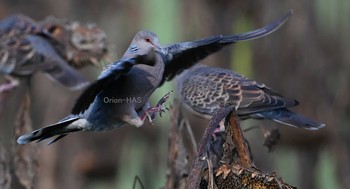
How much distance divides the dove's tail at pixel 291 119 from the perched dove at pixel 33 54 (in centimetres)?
171

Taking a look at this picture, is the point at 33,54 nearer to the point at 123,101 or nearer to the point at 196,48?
the point at 196,48

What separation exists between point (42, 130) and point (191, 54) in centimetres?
127

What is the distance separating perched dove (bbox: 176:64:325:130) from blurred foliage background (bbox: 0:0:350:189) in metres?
2.27

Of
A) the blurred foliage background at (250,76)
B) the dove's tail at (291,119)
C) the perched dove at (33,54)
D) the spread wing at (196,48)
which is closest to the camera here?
the spread wing at (196,48)

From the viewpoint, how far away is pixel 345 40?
8984mm

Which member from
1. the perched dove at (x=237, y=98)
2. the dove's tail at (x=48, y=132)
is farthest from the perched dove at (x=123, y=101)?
the perched dove at (x=237, y=98)

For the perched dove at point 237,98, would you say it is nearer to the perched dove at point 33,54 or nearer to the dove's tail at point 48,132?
the perched dove at point 33,54

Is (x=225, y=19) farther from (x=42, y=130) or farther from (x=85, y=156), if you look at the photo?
(x=42, y=130)

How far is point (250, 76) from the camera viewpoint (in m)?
8.59

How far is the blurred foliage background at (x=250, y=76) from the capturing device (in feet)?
27.7

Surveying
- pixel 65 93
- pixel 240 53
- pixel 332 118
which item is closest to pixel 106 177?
pixel 65 93

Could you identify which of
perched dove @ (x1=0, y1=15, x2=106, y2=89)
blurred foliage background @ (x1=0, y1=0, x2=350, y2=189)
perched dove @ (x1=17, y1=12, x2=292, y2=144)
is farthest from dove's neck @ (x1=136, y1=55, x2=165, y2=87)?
blurred foliage background @ (x1=0, y1=0, x2=350, y2=189)

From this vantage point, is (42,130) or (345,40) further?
(345,40)

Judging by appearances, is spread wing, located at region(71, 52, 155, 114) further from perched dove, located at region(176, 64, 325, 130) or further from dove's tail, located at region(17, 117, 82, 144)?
perched dove, located at region(176, 64, 325, 130)
